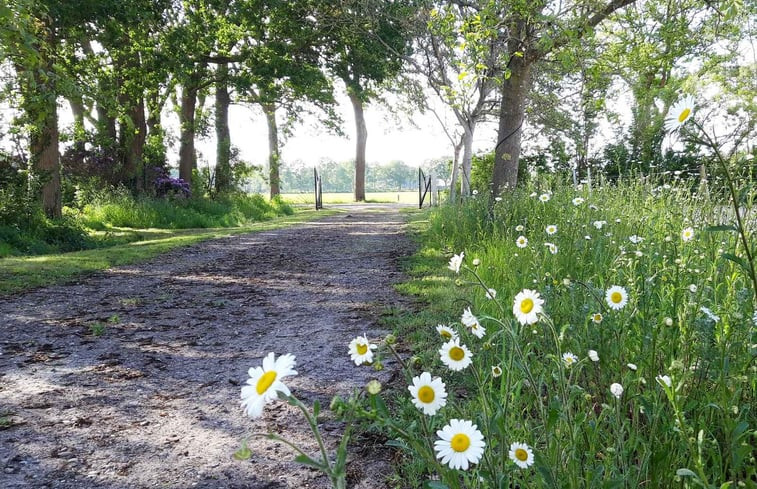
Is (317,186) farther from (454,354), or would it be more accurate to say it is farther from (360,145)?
(454,354)

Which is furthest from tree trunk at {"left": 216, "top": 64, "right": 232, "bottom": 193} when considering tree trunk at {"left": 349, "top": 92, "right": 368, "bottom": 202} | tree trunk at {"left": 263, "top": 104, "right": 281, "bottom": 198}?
tree trunk at {"left": 349, "top": 92, "right": 368, "bottom": 202}

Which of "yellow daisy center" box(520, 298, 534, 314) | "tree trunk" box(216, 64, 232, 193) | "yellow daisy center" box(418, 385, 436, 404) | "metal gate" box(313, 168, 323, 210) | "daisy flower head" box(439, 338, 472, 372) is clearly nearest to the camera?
"yellow daisy center" box(418, 385, 436, 404)

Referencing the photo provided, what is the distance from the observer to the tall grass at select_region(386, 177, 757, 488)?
1.22m

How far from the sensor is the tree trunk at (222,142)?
52.3 ft

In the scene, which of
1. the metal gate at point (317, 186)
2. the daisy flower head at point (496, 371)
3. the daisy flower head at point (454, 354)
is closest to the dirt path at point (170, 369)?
the daisy flower head at point (496, 371)

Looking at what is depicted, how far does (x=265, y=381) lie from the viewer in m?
0.92

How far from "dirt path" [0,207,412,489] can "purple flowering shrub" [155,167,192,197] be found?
852 centimetres

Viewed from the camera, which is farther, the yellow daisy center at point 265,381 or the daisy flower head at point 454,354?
the daisy flower head at point 454,354

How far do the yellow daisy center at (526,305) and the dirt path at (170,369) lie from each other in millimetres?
959

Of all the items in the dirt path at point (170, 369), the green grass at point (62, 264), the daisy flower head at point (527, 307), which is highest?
the daisy flower head at point (527, 307)

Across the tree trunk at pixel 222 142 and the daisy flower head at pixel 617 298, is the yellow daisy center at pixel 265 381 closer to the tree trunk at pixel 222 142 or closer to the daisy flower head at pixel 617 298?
the daisy flower head at pixel 617 298

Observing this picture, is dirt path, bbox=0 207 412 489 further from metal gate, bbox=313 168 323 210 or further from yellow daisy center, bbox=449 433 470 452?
metal gate, bbox=313 168 323 210

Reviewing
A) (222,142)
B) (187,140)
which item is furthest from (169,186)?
(222,142)

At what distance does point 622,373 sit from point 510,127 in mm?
6496
